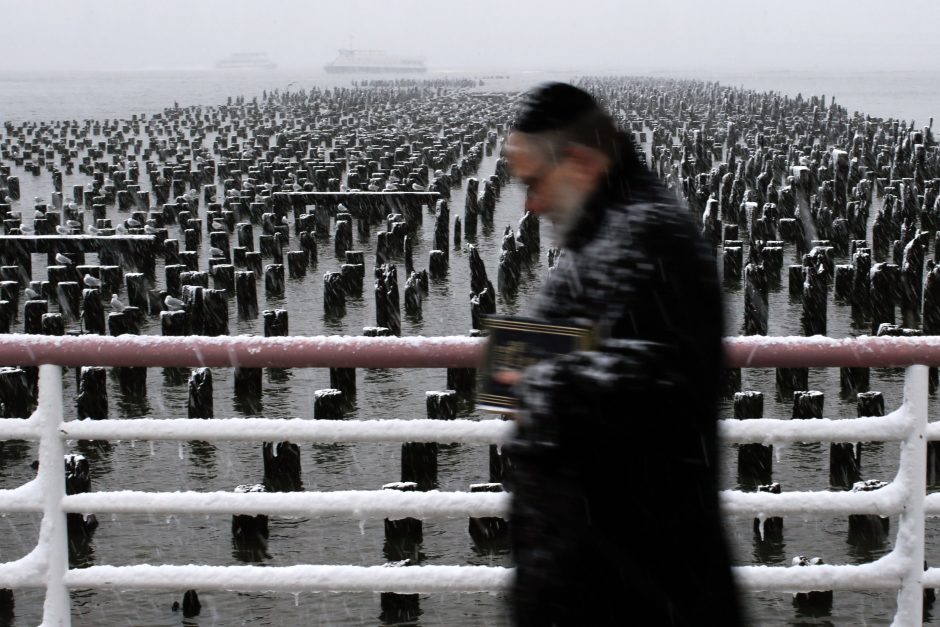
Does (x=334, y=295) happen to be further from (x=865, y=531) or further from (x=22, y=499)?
(x=22, y=499)

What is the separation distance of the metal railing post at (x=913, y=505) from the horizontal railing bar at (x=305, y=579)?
1205mm

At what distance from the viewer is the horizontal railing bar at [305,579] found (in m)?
3.95


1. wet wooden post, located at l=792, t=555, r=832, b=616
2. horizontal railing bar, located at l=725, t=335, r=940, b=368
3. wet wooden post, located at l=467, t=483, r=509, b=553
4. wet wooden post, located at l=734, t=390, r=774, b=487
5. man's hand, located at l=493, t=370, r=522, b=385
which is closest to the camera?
man's hand, located at l=493, t=370, r=522, b=385

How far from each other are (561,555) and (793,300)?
18.0 meters

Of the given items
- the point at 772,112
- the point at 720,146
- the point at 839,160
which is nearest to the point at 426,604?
the point at 839,160

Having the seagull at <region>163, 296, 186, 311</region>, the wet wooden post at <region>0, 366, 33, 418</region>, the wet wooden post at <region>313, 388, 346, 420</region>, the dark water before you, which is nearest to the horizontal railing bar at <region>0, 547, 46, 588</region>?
the dark water

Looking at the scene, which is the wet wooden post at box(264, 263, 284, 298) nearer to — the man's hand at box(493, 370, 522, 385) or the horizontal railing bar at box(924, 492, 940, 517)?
the horizontal railing bar at box(924, 492, 940, 517)

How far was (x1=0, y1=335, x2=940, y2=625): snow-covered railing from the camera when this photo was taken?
3887 mm

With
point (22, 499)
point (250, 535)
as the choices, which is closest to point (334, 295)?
point (250, 535)

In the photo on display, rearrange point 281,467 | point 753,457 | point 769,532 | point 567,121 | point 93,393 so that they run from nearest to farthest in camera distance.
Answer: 1. point 567,121
2. point 769,532
3. point 281,467
4. point 753,457
5. point 93,393

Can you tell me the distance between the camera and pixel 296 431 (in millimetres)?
3953

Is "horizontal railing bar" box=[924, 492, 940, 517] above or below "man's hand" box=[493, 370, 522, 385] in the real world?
below

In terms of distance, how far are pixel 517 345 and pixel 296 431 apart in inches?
57.2

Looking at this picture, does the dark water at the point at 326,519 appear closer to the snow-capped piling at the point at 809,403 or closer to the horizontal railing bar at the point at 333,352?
the horizontal railing bar at the point at 333,352
